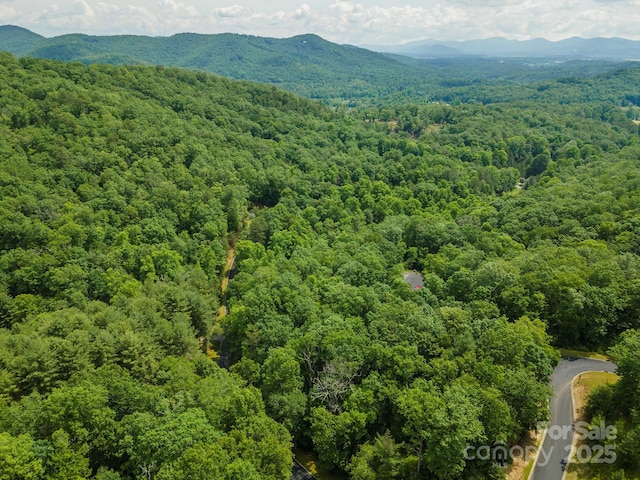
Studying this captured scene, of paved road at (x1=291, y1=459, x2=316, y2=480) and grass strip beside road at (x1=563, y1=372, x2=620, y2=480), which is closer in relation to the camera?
grass strip beside road at (x1=563, y1=372, x2=620, y2=480)

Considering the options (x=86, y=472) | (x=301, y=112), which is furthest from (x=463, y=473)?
(x=301, y=112)

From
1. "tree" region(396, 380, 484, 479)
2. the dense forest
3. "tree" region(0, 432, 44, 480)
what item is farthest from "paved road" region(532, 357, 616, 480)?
"tree" region(0, 432, 44, 480)

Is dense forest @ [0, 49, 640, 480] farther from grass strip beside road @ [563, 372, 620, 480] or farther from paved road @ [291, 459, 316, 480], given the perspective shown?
paved road @ [291, 459, 316, 480]

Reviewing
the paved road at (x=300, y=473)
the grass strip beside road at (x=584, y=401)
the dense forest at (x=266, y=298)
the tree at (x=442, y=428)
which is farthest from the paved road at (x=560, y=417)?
the paved road at (x=300, y=473)

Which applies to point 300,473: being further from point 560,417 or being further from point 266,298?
point 560,417

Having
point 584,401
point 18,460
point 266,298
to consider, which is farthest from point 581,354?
point 18,460

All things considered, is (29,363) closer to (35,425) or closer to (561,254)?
(35,425)
